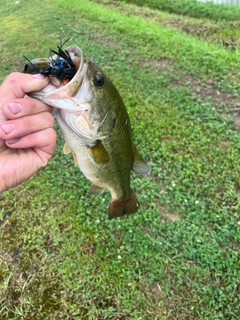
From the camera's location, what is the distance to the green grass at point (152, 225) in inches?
109

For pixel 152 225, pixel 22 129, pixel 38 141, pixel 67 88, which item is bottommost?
pixel 152 225

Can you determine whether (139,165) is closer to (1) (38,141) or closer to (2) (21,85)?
(1) (38,141)

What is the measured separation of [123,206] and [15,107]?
3.28ft

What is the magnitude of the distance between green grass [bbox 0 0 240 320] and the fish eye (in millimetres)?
1907

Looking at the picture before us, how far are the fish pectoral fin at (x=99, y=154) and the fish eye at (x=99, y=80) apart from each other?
28cm

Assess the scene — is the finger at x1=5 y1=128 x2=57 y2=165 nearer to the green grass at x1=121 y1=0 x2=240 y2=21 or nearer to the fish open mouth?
the fish open mouth

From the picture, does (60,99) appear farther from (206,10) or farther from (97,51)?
(206,10)

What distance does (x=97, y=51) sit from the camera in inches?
222

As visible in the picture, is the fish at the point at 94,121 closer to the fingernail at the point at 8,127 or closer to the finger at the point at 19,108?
the finger at the point at 19,108

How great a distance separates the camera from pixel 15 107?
4.66ft

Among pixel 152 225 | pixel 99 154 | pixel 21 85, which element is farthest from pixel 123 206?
pixel 152 225

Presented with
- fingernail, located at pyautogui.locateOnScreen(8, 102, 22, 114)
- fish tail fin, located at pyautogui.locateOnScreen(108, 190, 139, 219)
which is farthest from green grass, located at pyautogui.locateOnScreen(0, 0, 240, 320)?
fingernail, located at pyautogui.locateOnScreen(8, 102, 22, 114)

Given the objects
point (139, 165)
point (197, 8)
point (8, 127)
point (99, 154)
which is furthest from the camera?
point (197, 8)

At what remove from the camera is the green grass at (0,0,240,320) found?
2.76m
